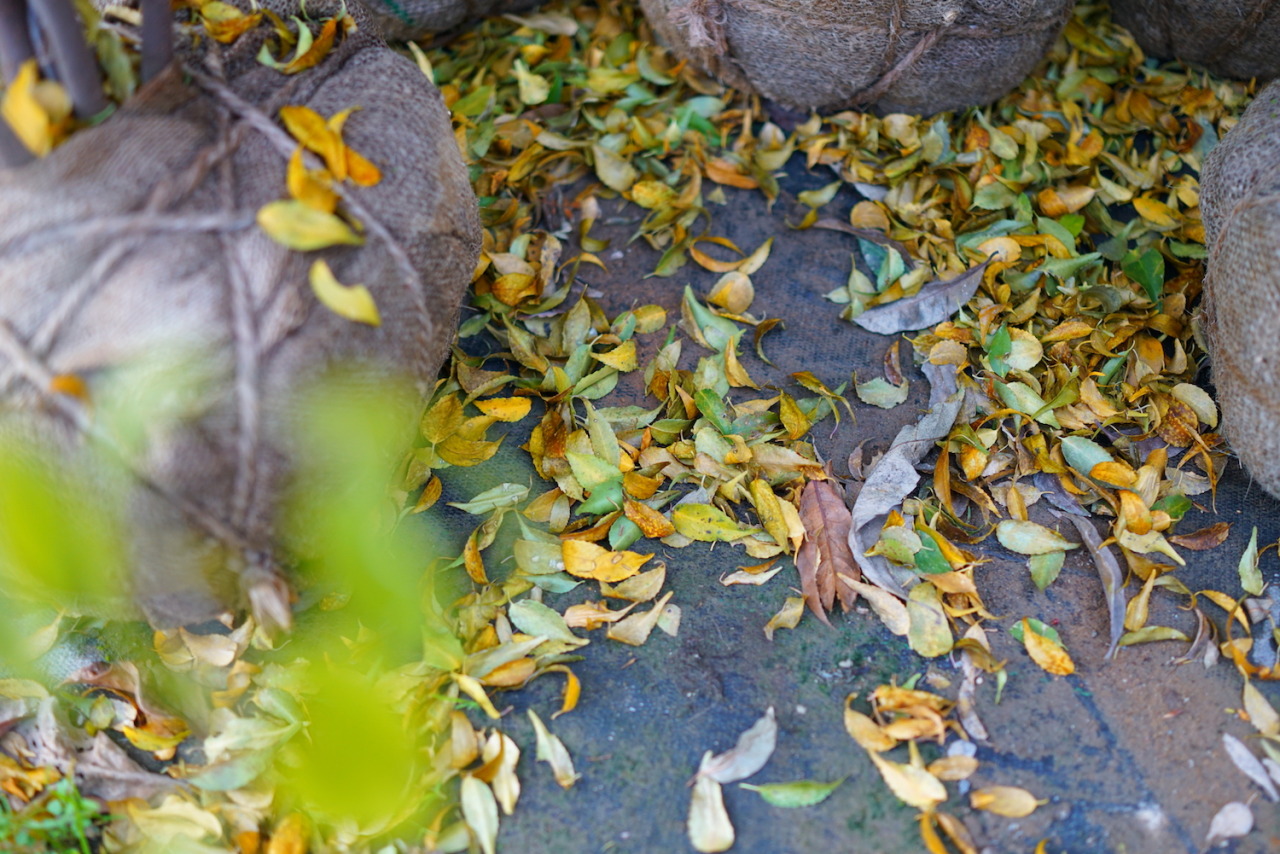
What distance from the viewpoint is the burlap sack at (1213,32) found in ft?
5.81

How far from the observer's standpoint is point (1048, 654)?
125 centimetres

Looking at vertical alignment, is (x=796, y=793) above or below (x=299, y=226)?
below

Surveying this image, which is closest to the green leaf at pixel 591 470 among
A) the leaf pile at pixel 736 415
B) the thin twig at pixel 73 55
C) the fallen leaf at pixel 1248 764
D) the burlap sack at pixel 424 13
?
the leaf pile at pixel 736 415

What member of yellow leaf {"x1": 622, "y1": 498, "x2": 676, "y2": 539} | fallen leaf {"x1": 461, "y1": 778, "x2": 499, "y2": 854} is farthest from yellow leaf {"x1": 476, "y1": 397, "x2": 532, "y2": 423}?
fallen leaf {"x1": 461, "y1": 778, "x2": 499, "y2": 854}

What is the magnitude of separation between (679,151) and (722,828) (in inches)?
49.7

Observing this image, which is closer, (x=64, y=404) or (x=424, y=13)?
(x=64, y=404)

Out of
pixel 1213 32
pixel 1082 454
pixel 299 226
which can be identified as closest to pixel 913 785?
pixel 1082 454

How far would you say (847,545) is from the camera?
1348 mm

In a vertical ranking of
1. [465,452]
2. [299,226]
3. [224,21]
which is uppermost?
[224,21]

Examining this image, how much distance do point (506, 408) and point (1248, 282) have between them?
1031mm

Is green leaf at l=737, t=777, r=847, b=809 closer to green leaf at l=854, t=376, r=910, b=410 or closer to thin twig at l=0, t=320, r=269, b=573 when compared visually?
green leaf at l=854, t=376, r=910, b=410

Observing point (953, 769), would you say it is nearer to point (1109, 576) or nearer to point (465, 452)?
point (1109, 576)

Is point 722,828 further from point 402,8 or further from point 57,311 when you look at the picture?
point 402,8

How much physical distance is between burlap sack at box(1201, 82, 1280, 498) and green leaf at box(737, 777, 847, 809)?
74 centimetres
